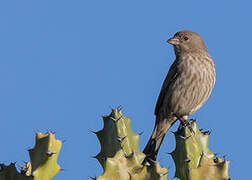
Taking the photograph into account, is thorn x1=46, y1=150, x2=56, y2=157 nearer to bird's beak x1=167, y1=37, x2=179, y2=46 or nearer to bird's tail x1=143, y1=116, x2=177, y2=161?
bird's tail x1=143, y1=116, x2=177, y2=161

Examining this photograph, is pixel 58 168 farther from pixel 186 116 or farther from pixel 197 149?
pixel 186 116

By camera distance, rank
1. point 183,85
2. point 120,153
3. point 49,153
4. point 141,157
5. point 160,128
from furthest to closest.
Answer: point 160,128 → point 183,85 → point 141,157 → point 120,153 → point 49,153

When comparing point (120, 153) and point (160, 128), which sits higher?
point (160, 128)

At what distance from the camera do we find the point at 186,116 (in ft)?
23.1

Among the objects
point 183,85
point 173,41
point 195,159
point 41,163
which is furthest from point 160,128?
point 41,163

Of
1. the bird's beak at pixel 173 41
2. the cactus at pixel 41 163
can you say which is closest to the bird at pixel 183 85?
the bird's beak at pixel 173 41

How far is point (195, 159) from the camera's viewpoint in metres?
3.76

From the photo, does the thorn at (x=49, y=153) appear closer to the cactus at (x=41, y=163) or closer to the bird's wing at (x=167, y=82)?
the cactus at (x=41, y=163)

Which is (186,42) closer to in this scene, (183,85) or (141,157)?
(183,85)

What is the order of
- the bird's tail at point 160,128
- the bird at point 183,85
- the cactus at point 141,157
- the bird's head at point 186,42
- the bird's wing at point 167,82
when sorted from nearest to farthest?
the cactus at point 141,157 → the bird at point 183,85 → the bird's wing at point 167,82 → the bird's tail at point 160,128 → the bird's head at point 186,42

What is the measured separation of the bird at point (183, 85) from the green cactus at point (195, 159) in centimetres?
232

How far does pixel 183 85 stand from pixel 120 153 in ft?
11.7

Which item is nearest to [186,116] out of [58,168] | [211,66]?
[211,66]

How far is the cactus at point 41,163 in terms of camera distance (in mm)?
3193
